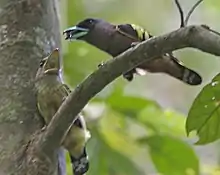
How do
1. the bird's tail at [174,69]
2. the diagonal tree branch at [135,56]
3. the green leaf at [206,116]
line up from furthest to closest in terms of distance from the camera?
the bird's tail at [174,69] → the green leaf at [206,116] → the diagonal tree branch at [135,56]

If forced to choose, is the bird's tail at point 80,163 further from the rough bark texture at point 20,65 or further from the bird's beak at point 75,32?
the bird's beak at point 75,32

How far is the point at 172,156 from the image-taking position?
1179 millimetres

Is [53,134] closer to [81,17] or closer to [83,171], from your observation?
[83,171]

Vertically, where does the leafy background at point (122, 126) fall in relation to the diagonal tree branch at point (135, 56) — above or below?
below

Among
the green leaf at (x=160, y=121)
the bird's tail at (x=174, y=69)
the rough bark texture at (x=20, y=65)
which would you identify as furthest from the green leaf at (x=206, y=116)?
the green leaf at (x=160, y=121)

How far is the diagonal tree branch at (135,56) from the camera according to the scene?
62 centimetres

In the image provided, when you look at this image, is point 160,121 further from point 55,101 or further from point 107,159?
point 55,101

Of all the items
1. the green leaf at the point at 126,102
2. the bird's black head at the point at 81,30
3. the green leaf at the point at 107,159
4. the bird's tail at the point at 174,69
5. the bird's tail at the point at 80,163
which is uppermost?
the bird's black head at the point at 81,30

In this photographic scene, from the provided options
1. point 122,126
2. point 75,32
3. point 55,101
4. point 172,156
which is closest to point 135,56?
point 55,101

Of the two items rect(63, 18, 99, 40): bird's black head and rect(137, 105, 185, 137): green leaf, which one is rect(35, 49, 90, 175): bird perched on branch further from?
rect(137, 105, 185, 137): green leaf

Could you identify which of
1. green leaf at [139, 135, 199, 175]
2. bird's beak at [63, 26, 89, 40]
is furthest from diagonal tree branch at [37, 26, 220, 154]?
green leaf at [139, 135, 199, 175]

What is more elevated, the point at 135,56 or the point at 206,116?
the point at 135,56

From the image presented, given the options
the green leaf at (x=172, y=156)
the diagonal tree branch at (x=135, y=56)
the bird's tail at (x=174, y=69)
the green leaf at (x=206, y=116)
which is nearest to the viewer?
the diagonal tree branch at (x=135, y=56)

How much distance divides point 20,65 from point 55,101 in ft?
0.30
